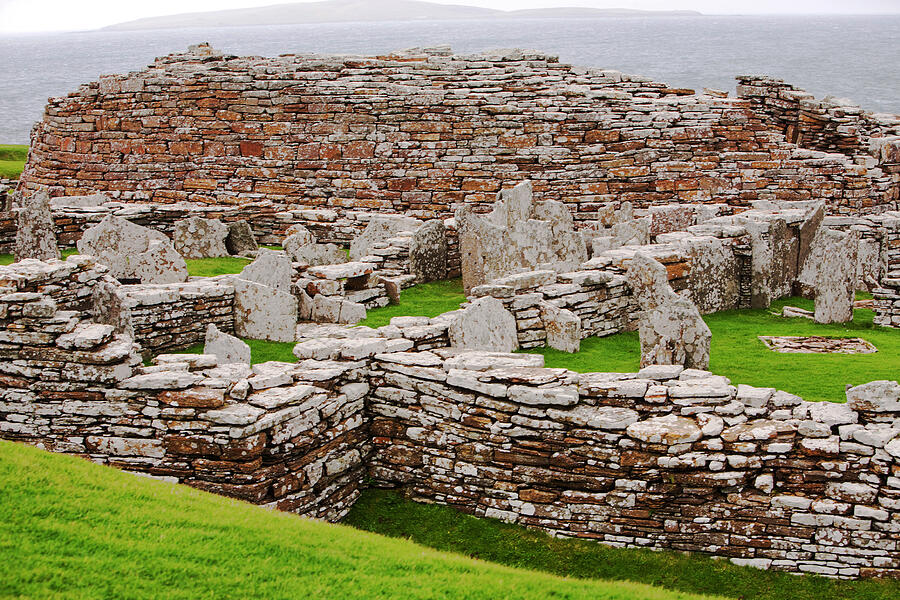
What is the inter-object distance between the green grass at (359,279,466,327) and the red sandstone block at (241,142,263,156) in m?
7.23

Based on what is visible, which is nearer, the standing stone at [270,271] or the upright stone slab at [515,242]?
the standing stone at [270,271]

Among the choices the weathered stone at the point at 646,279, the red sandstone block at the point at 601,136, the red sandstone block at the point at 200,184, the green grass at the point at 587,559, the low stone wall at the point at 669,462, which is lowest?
the green grass at the point at 587,559

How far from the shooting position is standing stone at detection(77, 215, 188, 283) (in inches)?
566

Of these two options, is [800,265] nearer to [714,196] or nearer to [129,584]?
[714,196]

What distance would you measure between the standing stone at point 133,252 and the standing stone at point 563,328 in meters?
5.29

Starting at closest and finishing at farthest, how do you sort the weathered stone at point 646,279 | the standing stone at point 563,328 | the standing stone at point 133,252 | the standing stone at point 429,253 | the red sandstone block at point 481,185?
the standing stone at point 563,328, the weathered stone at point 646,279, the standing stone at point 133,252, the standing stone at point 429,253, the red sandstone block at point 481,185

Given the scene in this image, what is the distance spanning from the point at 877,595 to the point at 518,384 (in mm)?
3528

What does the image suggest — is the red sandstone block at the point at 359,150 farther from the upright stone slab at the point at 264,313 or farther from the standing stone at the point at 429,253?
the upright stone slab at the point at 264,313

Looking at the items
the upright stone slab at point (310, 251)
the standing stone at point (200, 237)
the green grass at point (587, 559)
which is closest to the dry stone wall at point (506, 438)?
the green grass at point (587, 559)

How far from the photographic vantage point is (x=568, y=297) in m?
13.1

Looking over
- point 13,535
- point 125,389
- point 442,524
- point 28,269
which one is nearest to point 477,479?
point 442,524

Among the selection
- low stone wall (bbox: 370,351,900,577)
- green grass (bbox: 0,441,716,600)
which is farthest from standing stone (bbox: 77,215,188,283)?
green grass (bbox: 0,441,716,600)

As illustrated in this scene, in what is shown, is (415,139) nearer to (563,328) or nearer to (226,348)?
(563,328)

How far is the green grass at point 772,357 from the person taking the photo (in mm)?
10641
